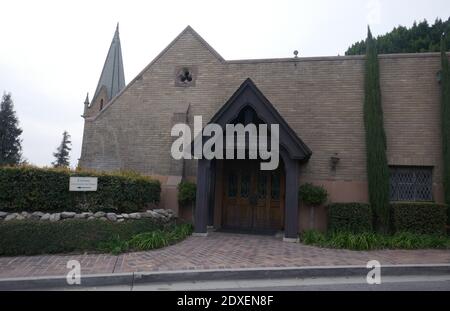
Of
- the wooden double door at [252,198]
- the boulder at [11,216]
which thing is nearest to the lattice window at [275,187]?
the wooden double door at [252,198]

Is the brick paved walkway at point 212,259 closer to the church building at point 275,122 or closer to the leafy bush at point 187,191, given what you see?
the church building at point 275,122

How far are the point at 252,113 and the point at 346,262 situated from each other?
17.8ft

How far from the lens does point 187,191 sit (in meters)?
10.9

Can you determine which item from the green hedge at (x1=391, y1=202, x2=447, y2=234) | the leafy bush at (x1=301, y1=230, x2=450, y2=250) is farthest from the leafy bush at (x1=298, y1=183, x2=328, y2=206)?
the green hedge at (x1=391, y1=202, x2=447, y2=234)

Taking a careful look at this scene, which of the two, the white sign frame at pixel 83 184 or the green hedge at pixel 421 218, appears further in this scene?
the green hedge at pixel 421 218

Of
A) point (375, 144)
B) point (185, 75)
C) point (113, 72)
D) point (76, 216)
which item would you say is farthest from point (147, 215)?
point (113, 72)

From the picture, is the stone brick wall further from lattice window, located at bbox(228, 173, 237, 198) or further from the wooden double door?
lattice window, located at bbox(228, 173, 237, 198)

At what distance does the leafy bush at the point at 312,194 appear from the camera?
1023cm

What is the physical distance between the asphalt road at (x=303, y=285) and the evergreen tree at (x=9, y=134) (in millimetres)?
32580

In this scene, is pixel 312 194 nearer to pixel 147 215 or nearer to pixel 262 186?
pixel 262 186

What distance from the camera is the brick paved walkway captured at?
611 cm
